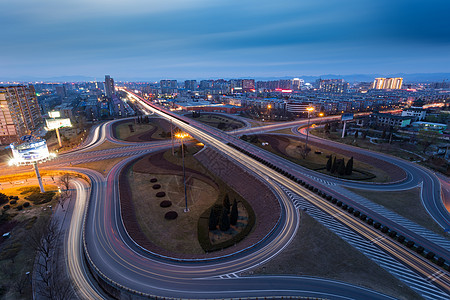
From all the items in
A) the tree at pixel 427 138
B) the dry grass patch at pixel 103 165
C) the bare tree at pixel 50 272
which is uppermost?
the tree at pixel 427 138

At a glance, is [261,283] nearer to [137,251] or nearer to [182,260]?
[182,260]

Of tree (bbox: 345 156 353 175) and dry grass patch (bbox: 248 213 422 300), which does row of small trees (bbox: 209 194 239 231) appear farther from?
tree (bbox: 345 156 353 175)

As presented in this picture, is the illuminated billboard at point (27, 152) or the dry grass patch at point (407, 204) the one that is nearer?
the dry grass patch at point (407, 204)

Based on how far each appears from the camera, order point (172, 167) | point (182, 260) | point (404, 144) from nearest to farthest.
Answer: point (182, 260), point (172, 167), point (404, 144)

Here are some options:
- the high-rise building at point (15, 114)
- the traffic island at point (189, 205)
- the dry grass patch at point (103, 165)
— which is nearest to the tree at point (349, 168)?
the traffic island at point (189, 205)

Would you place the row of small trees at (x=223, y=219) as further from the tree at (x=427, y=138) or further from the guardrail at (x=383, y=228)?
the tree at (x=427, y=138)

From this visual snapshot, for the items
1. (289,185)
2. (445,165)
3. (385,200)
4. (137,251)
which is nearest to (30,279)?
(137,251)

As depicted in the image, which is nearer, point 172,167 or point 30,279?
point 30,279

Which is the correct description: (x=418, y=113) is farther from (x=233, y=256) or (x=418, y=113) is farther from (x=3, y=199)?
(x=3, y=199)
